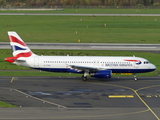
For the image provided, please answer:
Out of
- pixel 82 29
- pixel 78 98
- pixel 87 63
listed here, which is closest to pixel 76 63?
pixel 87 63

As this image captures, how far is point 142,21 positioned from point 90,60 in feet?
324

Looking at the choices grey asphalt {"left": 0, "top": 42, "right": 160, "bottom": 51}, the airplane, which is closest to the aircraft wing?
the airplane

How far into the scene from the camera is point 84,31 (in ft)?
404

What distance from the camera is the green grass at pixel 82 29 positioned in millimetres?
106181

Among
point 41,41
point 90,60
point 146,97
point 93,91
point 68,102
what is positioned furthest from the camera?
point 41,41

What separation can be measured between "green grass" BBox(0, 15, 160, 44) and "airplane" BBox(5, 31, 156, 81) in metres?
46.3

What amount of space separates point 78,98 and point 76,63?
11.7m

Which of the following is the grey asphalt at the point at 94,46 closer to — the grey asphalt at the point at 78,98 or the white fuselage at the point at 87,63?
the grey asphalt at the point at 78,98

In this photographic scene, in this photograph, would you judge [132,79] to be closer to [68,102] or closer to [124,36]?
[68,102]

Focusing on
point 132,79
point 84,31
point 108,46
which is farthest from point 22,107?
point 84,31

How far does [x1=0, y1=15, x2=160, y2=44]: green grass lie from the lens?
106181 mm

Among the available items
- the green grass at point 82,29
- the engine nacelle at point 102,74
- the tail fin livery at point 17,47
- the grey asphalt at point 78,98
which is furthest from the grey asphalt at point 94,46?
the engine nacelle at point 102,74

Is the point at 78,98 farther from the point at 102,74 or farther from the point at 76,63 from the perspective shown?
the point at 76,63

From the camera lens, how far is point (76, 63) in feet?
178
